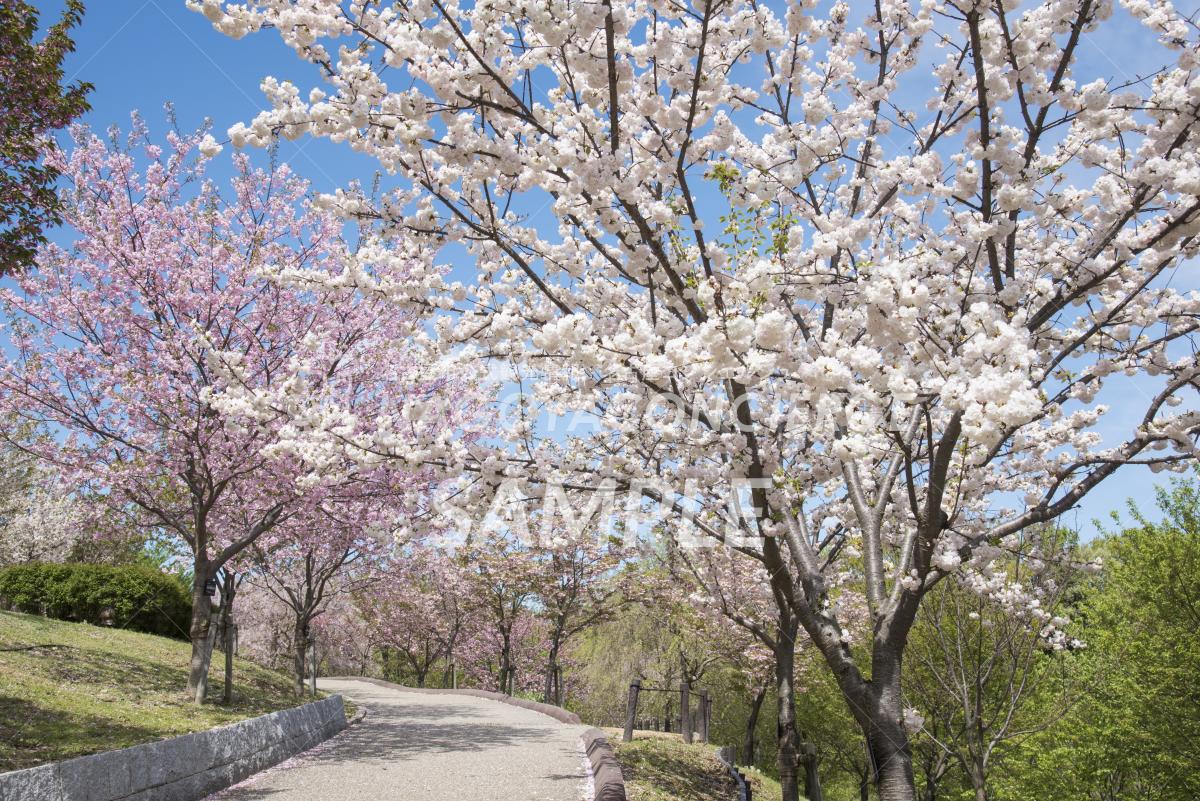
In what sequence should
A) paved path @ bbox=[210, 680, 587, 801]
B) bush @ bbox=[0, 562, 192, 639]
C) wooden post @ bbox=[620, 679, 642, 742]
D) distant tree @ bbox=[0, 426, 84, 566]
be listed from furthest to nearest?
distant tree @ bbox=[0, 426, 84, 566] → bush @ bbox=[0, 562, 192, 639] → wooden post @ bbox=[620, 679, 642, 742] → paved path @ bbox=[210, 680, 587, 801]

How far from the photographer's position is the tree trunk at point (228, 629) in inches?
447

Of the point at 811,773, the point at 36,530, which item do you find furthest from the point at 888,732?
the point at 36,530

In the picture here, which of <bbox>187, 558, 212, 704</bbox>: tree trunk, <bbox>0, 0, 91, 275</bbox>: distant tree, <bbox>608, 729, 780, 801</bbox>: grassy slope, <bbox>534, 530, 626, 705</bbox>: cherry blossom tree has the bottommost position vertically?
<bbox>608, 729, 780, 801</bbox>: grassy slope

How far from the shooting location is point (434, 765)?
955cm

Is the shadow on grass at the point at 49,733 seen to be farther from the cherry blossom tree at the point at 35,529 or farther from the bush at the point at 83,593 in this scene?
the cherry blossom tree at the point at 35,529

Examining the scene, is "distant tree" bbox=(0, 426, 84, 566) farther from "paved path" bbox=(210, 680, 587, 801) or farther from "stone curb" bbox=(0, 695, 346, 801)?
"stone curb" bbox=(0, 695, 346, 801)

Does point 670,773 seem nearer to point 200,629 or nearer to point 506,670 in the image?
point 200,629

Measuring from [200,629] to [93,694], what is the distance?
4.97 feet

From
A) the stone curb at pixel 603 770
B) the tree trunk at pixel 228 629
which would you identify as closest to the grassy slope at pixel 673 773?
the stone curb at pixel 603 770

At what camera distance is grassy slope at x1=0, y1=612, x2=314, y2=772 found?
7250 millimetres

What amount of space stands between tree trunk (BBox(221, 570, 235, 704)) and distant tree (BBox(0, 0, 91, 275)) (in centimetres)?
679

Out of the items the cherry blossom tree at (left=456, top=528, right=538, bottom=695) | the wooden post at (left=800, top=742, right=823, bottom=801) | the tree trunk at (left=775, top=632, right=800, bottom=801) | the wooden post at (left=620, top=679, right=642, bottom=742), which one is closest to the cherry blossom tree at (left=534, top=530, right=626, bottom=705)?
the cherry blossom tree at (left=456, top=528, right=538, bottom=695)

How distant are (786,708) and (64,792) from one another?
26.6 ft

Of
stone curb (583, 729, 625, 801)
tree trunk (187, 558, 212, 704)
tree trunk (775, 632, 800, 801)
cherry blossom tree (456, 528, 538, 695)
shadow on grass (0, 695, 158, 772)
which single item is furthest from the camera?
cherry blossom tree (456, 528, 538, 695)
